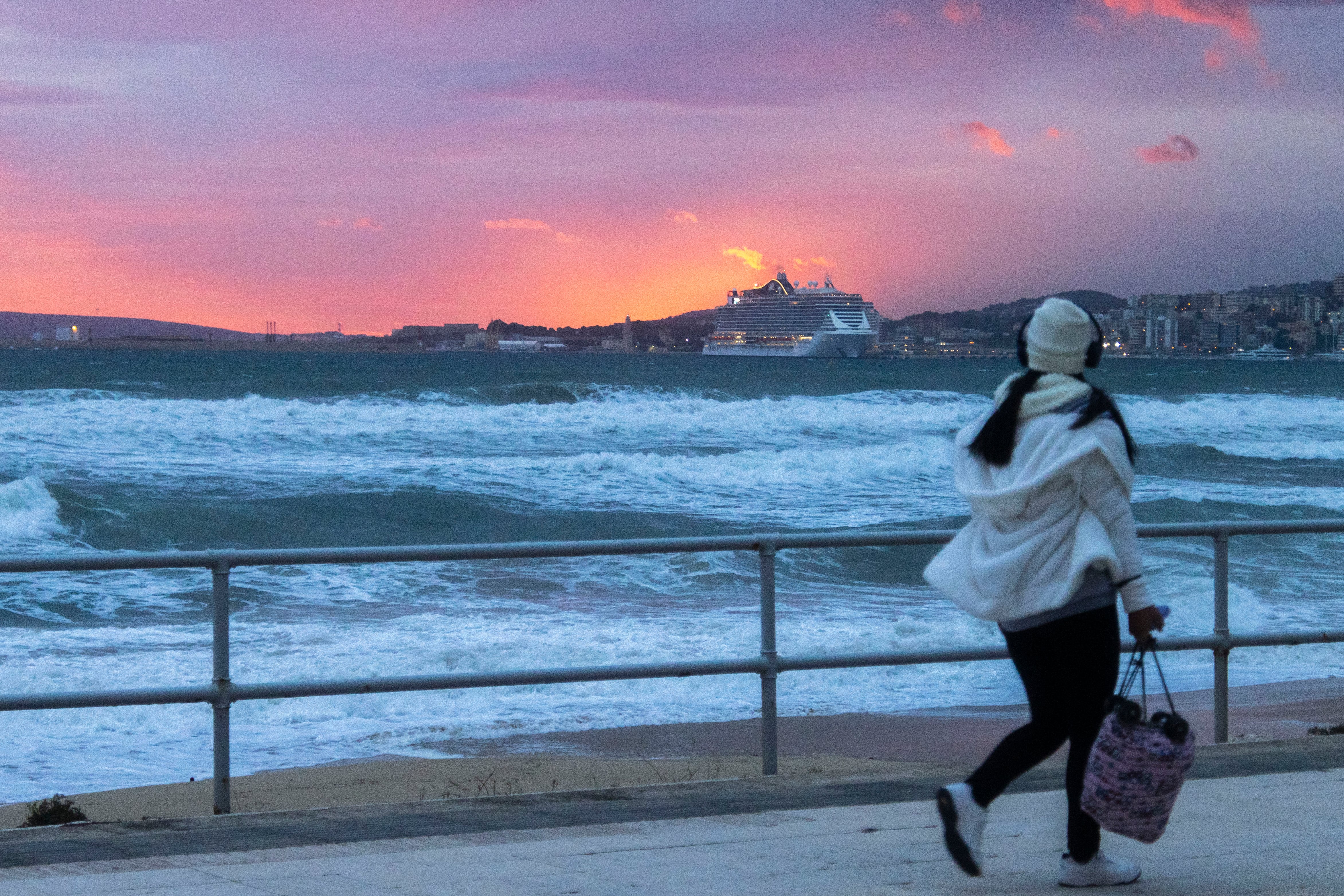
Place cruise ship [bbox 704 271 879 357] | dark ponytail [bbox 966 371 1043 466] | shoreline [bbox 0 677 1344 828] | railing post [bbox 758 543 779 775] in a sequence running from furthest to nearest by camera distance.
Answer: cruise ship [bbox 704 271 879 357], shoreline [bbox 0 677 1344 828], railing post [bbox 758 543 779 775], dark ponytail [bbox 966 371 1043 466]

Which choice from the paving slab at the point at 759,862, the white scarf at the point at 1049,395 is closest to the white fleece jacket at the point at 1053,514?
the white scarf at the point at 1049,395

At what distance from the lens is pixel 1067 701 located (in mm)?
3369

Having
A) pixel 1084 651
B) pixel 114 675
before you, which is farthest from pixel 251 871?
pixel 114 675

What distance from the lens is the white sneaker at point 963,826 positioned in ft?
11.1

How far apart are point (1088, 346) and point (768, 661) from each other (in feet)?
5.82

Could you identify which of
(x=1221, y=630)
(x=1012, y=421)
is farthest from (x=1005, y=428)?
(x=1221, y=630)

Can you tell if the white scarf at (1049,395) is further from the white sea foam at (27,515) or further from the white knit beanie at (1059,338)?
the white sea foam at (27,515)

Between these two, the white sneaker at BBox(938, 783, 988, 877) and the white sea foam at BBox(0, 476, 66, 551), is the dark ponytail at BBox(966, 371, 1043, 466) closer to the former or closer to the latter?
the white sneaker at BBox(938, 783, 988, 877)

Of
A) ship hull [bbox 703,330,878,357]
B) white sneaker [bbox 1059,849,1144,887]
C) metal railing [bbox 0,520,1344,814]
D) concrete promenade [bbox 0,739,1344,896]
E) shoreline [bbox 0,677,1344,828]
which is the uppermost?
ship hull [bbox 703,330,878,357]

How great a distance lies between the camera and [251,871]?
3.61m

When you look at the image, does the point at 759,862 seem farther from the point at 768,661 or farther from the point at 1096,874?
the point at 768,661

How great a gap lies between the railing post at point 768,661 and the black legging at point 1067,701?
4.09ft

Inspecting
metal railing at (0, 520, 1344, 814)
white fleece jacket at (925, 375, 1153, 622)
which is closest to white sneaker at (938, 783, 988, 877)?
white fleece jacket at (925, 375, 1153, 622)

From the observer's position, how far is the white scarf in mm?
3299
